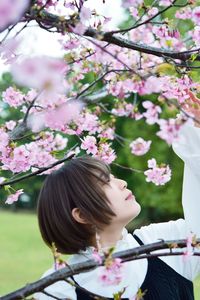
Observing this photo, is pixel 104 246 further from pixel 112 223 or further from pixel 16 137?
pixel 16 137

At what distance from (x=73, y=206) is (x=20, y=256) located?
46.5 ft

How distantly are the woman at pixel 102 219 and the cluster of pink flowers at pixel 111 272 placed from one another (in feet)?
0.97

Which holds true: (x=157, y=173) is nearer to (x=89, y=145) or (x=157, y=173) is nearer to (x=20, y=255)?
(x=89, y=145)

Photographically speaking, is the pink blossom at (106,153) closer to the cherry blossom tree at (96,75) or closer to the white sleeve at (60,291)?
the cherry blossom tree at (96,75)

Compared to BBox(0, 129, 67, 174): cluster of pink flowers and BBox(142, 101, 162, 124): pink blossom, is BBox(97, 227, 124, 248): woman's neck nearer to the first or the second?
BBox(142, 101, 162, 124): pink blossom

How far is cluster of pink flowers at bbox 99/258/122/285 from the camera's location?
1652mm

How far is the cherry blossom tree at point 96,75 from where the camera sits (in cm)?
141

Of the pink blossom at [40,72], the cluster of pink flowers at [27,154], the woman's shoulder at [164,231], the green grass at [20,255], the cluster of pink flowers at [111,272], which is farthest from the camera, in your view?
the green grass at [20,255]

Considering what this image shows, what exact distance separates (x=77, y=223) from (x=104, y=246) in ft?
0.38

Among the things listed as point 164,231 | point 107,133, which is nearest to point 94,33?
point 164,231

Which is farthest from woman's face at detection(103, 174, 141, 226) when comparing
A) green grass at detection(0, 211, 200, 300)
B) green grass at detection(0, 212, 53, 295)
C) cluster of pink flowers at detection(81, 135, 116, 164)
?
green grass at detection(0, 212, 53, 295)

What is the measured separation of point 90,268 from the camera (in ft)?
5.48

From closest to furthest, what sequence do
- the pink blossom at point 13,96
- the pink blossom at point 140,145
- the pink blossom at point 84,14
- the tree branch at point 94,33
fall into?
the tree branch at point 94,33 → the pink blossom at point 84,14 → the pink blossom at point 140,145 → the pink blossom at point 13,96

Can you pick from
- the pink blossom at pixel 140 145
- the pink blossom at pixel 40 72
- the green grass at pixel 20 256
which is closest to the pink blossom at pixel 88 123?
the pink blossom at pixel 140 145
